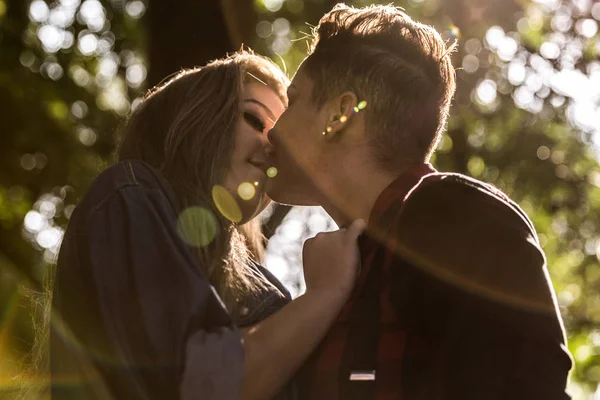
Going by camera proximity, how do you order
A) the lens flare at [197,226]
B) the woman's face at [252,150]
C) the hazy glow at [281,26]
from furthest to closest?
the hazy glow at [281,26]
the woman's face at [252,150]
the lens flare at [197,226]

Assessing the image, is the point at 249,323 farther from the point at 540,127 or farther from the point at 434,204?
the point at 540,127

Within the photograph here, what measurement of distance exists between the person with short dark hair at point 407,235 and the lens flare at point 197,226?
0.54 metres

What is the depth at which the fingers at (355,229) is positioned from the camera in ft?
10.5

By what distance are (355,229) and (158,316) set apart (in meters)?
0.90

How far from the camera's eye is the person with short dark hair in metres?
2.48

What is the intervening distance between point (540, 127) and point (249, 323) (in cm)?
792

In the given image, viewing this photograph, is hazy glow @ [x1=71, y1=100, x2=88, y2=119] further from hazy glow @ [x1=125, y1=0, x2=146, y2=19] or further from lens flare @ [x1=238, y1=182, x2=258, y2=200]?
lens flare @ [x1=238, y1=182, x2=258, y2=200]

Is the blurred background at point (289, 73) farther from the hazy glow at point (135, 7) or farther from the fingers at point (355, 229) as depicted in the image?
the fingers at point (355, 229)

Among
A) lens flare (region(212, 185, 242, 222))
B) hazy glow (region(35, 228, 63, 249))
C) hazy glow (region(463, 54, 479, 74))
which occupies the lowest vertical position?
hazy glow (region(35, 228, 63, 249))

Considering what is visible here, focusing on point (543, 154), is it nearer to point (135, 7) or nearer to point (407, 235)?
point (135, 7)

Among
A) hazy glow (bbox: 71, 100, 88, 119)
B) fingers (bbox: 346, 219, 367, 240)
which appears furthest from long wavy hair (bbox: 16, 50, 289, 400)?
hazy glow (bbox: 71, 100, 88, 119)

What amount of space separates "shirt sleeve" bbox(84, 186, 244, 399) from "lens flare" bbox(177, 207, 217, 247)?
25 centimetres

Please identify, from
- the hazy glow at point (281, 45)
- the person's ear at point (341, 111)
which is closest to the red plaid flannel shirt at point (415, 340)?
the person's ear at point (341, 111)

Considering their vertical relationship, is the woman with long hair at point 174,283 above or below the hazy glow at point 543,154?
above
